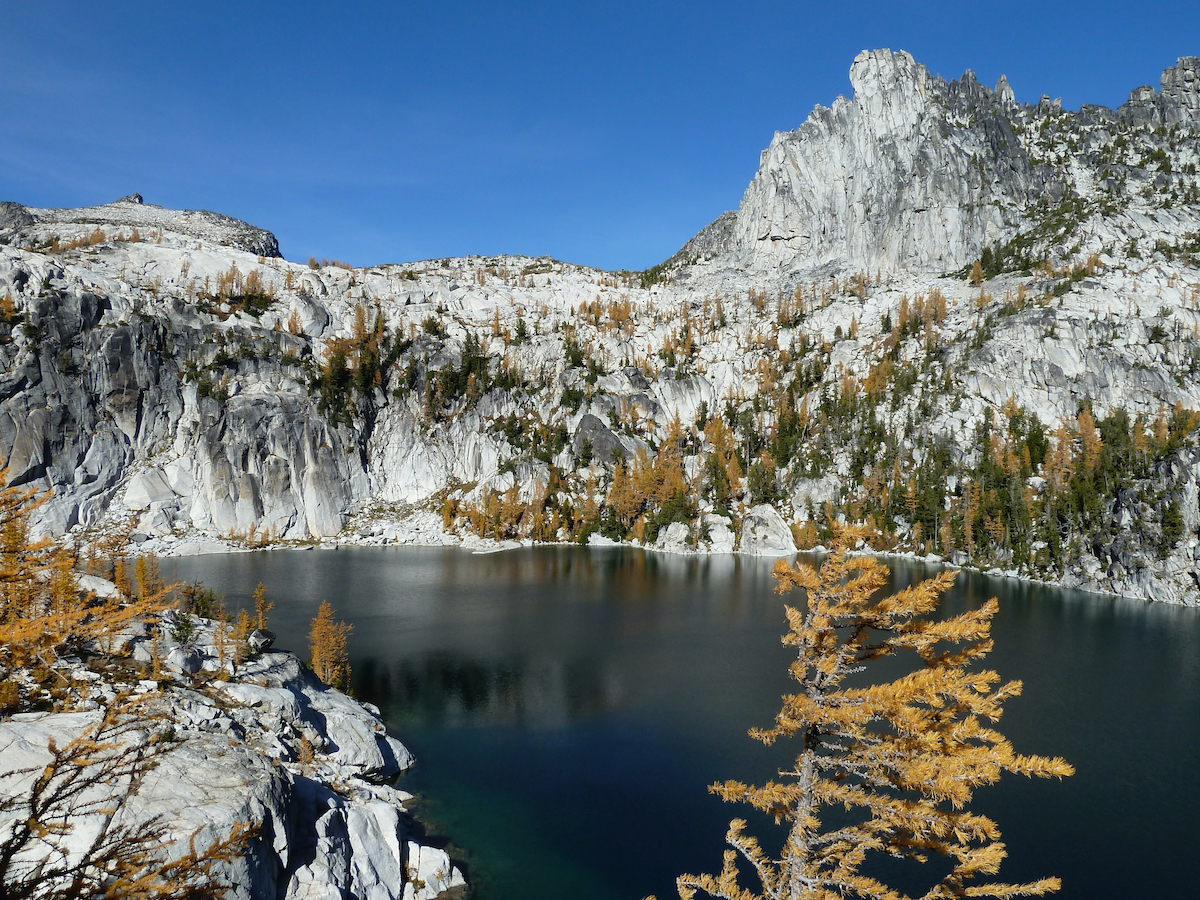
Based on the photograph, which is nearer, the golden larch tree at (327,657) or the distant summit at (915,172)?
the golden larch tree at (327,657)

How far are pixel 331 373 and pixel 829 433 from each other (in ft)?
322

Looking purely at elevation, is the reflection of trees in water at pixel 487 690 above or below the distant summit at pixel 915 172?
below

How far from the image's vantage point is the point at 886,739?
11234mm

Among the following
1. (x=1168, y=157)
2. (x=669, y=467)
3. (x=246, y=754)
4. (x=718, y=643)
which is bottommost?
(x=718, y=643)

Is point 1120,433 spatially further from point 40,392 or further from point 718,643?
point 40,392

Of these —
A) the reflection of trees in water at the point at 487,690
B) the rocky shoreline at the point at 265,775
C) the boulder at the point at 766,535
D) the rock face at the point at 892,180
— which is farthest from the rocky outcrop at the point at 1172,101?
the rocky shoreline at the point at 265,775

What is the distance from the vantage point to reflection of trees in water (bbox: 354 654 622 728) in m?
32.8

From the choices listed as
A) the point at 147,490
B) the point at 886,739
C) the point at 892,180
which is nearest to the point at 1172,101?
the point at 892,180

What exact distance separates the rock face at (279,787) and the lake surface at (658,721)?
2.30 meters

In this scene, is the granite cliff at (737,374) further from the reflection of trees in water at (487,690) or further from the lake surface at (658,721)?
the reflection of trees in water at (487,690)

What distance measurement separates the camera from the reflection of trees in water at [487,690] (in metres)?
32.8

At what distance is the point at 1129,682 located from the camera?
1538 inches

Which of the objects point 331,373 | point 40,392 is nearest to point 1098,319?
point 331,373

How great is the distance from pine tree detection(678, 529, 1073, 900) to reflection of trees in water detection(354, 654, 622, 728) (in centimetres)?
2178
